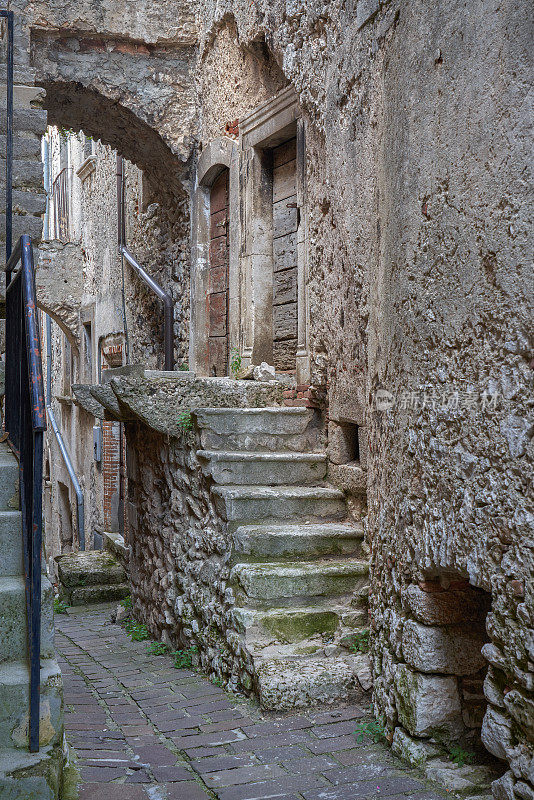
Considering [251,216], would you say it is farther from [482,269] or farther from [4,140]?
[482,269]

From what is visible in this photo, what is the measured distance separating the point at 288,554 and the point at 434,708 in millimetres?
1551

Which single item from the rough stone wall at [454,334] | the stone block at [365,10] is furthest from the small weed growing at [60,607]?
the stone block at [365,10]

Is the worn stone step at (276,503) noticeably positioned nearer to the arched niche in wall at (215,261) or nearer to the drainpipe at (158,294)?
the arched niche in wall at (215,261)

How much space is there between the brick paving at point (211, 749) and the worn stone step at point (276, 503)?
3.15ft

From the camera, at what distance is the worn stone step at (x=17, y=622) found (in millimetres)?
2803

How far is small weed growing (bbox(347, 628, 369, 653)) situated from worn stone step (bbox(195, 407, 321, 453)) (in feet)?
5.70

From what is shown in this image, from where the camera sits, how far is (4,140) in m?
4.48

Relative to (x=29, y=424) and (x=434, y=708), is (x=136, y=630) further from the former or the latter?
(x=29, y=424)

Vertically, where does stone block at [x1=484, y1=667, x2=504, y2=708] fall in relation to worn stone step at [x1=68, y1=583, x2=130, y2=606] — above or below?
above

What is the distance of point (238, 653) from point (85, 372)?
10852mm

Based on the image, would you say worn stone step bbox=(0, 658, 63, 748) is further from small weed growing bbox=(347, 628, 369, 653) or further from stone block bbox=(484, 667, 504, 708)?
small weed growing bbox=(347, 628, 369, 653)

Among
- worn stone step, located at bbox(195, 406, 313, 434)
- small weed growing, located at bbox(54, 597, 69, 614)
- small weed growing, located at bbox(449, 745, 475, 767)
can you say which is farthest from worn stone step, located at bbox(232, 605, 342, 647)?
small weed growing, located at bbox(54, 597, 69, 614)

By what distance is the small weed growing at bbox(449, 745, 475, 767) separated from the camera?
10.2 ft

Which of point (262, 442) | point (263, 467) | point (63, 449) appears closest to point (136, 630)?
point (262, 442)
